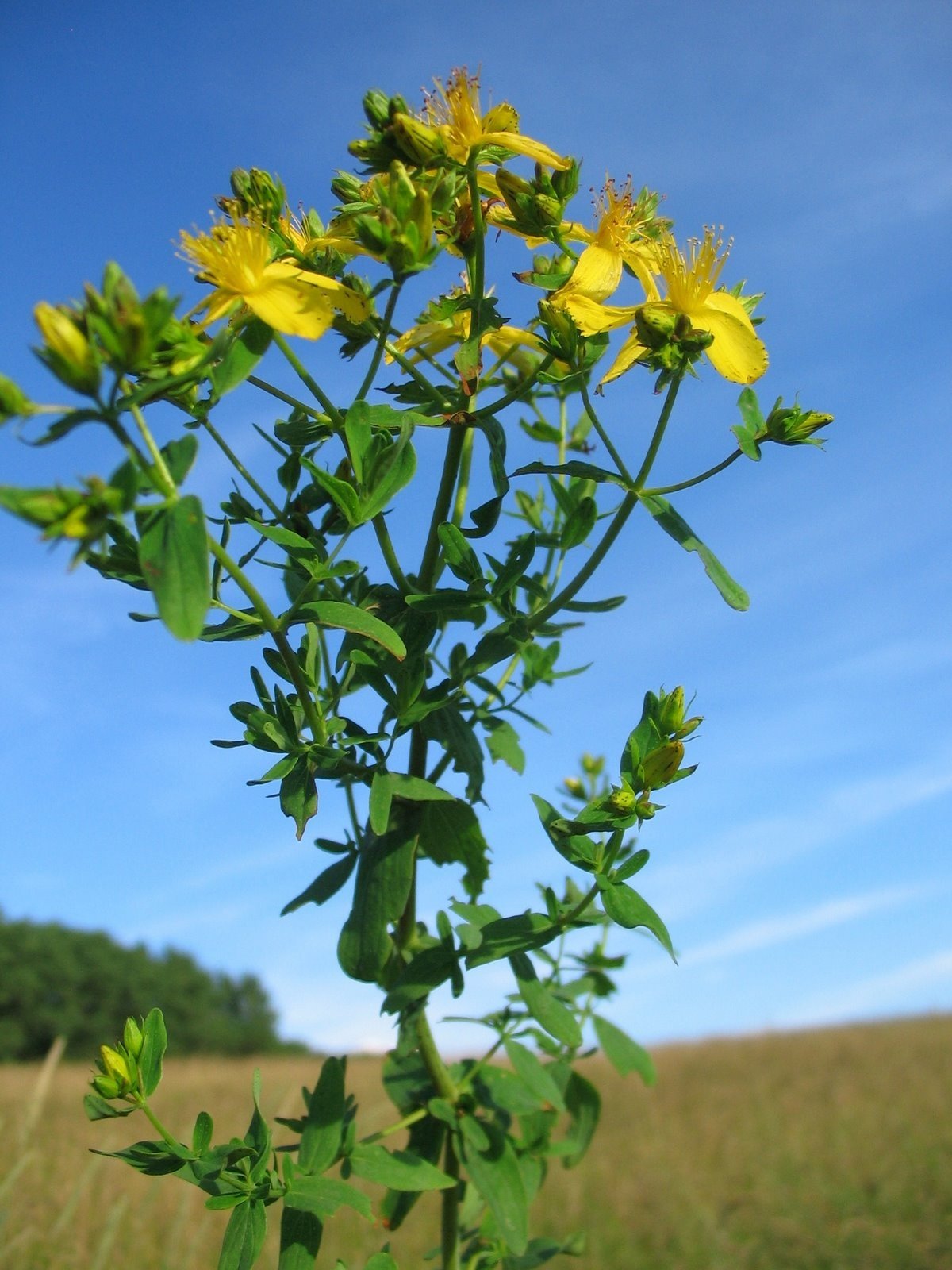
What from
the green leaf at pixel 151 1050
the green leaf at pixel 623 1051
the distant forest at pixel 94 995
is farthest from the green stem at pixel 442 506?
the distant forest at pixel 94 995

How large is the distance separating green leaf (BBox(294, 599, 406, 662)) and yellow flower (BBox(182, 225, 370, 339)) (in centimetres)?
29

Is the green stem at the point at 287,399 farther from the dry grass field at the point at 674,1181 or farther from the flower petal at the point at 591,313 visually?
the dry grass field at the point at 674,1181

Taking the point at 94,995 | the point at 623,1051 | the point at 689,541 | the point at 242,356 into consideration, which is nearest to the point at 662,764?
the point at 689,541

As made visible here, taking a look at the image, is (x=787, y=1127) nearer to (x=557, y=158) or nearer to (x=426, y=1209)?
(x=426, y=1209)

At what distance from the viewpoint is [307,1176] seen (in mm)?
1221

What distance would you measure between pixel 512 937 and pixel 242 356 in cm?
75

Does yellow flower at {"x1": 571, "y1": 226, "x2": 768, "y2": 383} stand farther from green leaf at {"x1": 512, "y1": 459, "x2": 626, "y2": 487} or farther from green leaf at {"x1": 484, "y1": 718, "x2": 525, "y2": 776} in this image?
green leaf at {"x1": 484, "y1": 718, "x2": 525, "y2": 776}

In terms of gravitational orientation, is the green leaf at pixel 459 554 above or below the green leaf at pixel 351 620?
above

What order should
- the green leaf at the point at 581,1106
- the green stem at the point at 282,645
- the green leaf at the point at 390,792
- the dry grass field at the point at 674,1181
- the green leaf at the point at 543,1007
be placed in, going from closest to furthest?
the green stem at the point at 282,645 → the green leaf at the point at 390,792 → the green leaf at the point at 543,1007 → the green leaf at the point at 581,1106 → the dry grass field at the point at 674,1181

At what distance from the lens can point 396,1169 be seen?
1308mm

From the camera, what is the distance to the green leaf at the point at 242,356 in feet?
3.39

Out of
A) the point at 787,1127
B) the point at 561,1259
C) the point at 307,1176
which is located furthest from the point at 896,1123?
the point at 307,1176

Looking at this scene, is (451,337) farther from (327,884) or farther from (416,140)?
(327,884)

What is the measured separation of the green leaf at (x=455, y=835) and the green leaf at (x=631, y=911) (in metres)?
0.24
